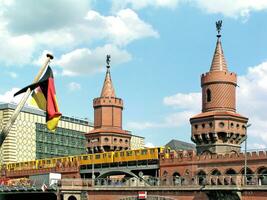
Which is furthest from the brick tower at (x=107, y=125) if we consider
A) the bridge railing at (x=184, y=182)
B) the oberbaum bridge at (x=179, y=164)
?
the bridge railing at (x=184, y=182)

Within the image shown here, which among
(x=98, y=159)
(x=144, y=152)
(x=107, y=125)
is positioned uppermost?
(x=107, y=125)

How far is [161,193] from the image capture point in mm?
61719

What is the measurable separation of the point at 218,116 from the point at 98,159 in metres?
22.6

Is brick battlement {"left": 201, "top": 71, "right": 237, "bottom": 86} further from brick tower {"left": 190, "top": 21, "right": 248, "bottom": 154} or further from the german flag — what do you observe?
the german flag

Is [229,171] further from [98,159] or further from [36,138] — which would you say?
[36,138]

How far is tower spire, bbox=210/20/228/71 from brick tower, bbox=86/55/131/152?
24297 millimetres

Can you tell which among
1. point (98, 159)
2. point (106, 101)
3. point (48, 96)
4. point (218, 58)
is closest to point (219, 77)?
point (218, 58)

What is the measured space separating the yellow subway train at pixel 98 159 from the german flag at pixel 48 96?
56.5 metres

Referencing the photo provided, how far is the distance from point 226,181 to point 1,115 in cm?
7920

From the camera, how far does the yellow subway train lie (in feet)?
251

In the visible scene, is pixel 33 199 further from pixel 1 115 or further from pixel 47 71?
pixel 47 71

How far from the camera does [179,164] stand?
238 feet

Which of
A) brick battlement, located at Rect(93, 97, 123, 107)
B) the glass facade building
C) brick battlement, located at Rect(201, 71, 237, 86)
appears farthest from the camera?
the glass facade building

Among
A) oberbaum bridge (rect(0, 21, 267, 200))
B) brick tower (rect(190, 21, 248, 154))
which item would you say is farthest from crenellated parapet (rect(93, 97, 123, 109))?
brick tower (rect(190, 21, 248, 154))
